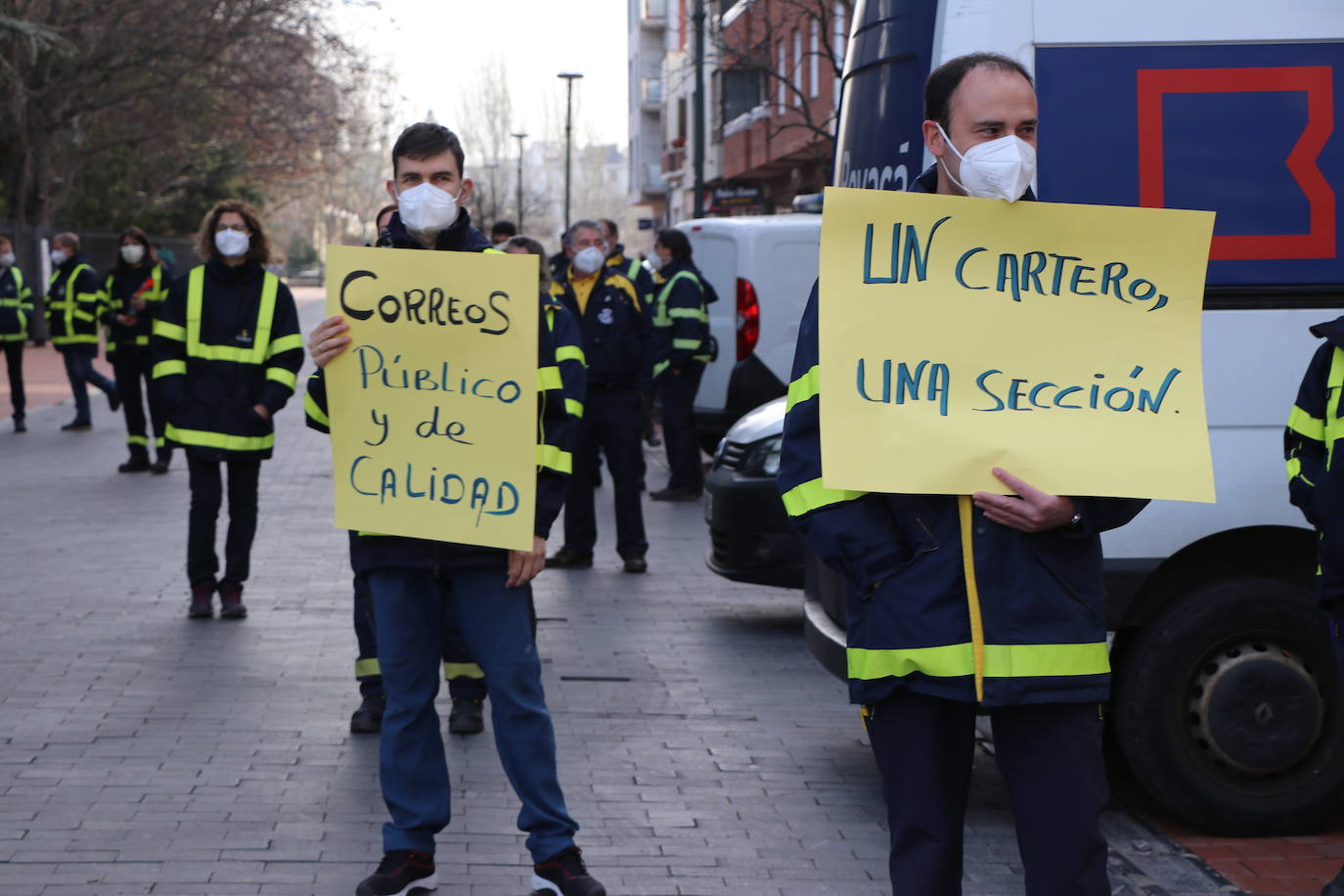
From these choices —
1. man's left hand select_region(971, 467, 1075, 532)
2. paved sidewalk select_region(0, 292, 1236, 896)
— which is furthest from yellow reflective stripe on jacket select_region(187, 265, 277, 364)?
man's left hand select_region(971, 467, 1075, 532)

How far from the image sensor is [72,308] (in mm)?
17875

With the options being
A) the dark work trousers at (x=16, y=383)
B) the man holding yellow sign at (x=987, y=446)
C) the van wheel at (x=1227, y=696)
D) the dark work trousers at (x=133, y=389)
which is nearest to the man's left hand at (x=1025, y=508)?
the man holding yellow sign at (x=987, y=446)

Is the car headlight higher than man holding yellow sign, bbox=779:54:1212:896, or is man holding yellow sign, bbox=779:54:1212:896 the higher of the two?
man holding yellow sign, bbox=779:54:1212:896

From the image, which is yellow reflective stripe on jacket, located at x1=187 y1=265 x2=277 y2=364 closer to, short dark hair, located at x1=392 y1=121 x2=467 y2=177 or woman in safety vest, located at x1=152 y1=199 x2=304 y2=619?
woman in safety vest, located at x1=152 y1=199 x2=304 y2=619

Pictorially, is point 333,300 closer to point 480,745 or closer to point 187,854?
point 187,854

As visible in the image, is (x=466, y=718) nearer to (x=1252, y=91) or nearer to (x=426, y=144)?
(x=426, y=144)

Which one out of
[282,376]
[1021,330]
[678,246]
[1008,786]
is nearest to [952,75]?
[1021,330]

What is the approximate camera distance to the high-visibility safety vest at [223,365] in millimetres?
8148

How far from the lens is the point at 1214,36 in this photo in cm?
494

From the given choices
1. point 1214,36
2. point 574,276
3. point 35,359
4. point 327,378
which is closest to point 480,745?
point 327,378

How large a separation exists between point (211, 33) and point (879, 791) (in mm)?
29846

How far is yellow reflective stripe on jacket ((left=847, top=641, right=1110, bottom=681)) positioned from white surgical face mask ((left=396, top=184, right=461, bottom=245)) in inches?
72.9

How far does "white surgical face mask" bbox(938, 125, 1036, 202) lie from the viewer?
3125mm

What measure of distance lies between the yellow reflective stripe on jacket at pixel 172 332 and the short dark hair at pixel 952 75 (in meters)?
5.55
